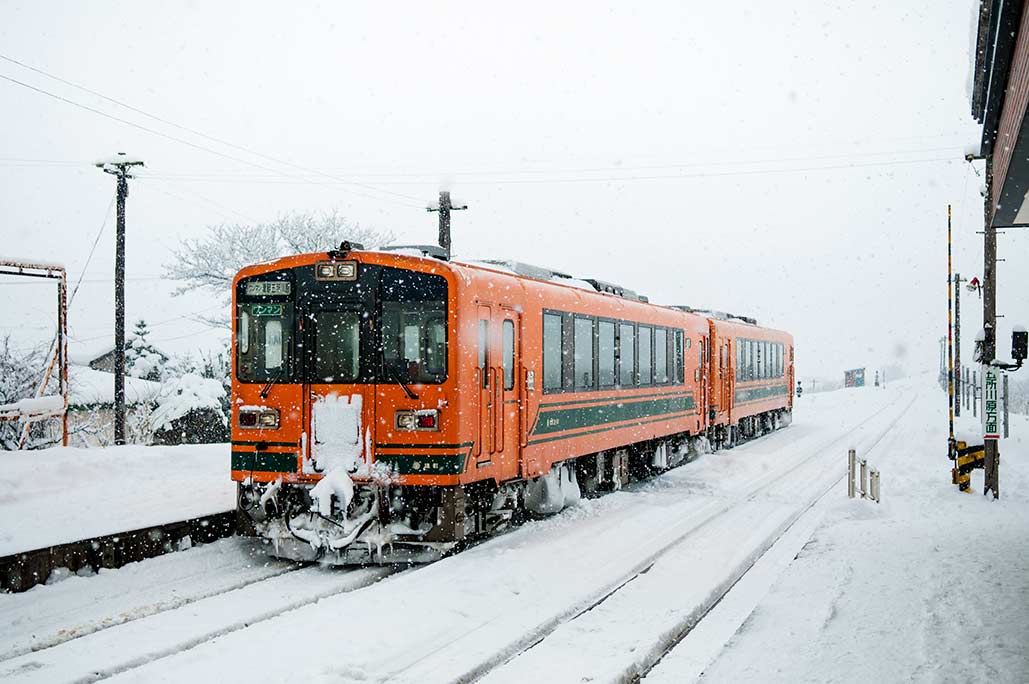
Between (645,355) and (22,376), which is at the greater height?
(645,355)

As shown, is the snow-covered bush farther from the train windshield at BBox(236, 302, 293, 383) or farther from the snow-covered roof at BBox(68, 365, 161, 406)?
the train windshield at BBox(236, 302, 293, 383)

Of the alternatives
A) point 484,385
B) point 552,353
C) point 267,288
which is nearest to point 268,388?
point 267,288

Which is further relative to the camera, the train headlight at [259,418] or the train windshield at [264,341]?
the train windshield at [264,341]

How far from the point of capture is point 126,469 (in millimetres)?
13062

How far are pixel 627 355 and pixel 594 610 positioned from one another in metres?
7.38

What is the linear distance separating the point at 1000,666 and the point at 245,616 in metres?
5.19

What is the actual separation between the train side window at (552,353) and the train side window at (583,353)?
511 mm

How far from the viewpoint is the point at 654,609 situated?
7203 mm

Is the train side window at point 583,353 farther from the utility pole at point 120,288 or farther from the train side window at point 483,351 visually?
the utility pole at point 120,288

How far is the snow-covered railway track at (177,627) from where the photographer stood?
5.73m

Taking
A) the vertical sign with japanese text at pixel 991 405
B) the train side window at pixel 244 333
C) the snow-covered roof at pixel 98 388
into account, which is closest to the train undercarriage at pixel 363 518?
the train side window at pixel 244 333

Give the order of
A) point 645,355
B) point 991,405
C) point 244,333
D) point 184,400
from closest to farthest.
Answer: point 244,333, point 991,405, point 645,355, point 184,400

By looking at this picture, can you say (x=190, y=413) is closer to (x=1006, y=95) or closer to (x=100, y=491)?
(x=100, y=491)

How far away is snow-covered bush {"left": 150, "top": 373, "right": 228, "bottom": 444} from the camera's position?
24.3m
